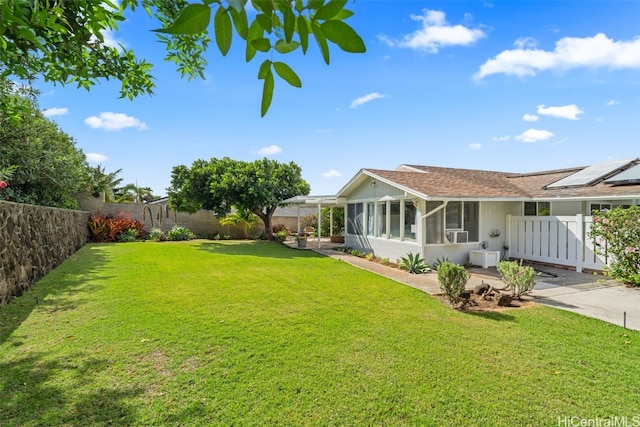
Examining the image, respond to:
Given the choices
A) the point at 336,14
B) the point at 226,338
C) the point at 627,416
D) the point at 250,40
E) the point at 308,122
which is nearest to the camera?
the point at 336,14

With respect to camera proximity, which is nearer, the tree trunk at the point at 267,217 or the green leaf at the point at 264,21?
the green leaf at the point at 264,21

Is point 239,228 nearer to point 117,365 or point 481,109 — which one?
point 481,109

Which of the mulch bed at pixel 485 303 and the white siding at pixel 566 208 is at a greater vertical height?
the white siding at pixel 566 208

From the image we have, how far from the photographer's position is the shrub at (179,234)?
22100 millimetres

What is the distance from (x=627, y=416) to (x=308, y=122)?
13321 millimetres

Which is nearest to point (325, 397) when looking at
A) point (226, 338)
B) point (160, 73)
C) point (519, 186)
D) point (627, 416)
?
point (226, 338)

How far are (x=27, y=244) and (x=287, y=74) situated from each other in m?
10.3

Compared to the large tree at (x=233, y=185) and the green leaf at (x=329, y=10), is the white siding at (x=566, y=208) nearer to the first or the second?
the large tree at (x=233, y=185)

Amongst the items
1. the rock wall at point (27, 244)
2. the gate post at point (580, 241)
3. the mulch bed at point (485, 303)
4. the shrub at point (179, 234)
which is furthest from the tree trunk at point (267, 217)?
the gate post at point (580, 241)

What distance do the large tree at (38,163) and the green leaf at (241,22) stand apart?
16.7 meters

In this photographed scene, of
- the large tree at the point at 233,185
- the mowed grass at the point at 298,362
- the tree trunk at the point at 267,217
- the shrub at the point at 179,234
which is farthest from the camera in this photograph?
the shrub at the point at 179,234

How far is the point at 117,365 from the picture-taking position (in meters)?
4.24

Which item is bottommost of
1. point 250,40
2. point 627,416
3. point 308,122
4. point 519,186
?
point 627,416

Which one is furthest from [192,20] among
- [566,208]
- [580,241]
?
[566,208]
